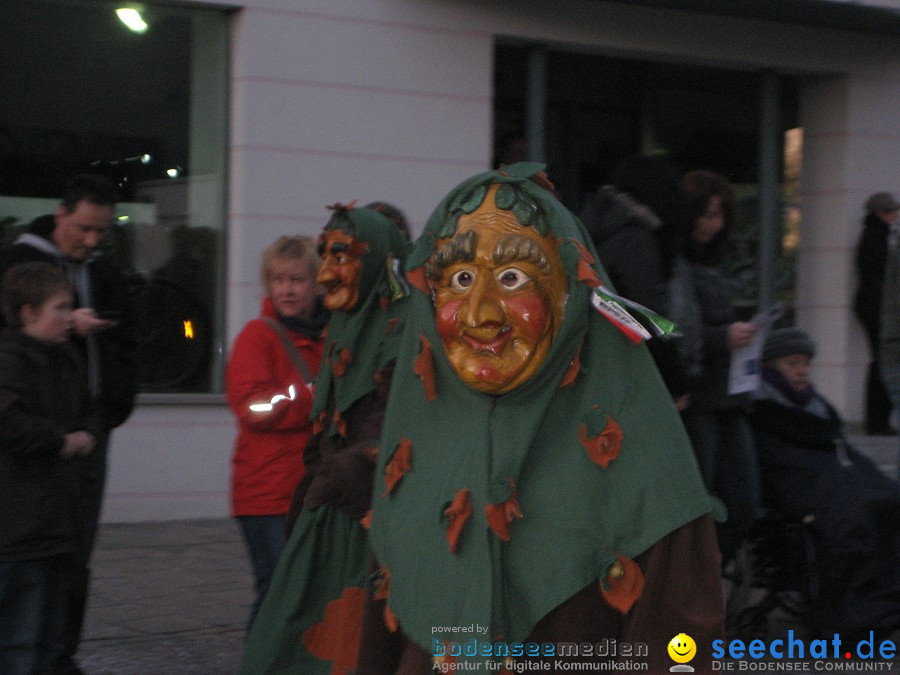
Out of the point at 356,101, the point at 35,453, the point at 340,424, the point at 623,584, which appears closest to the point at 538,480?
the point at 623,584

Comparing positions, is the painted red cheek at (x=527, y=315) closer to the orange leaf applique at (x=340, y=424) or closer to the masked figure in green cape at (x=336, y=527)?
the masked figure in green cape at (x=336, y=527)

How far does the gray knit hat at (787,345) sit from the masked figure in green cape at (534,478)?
321 centimetres

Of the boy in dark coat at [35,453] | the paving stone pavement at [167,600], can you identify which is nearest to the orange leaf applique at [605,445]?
the boy in dark coat at [35,453]

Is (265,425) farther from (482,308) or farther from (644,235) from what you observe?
(482,308)

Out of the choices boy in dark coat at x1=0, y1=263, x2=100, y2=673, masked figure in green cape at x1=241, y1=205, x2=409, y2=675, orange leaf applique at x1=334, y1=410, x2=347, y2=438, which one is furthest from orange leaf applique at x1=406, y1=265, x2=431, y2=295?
boy in dark coat at x1=0, y1=263, x2=100, y2=673

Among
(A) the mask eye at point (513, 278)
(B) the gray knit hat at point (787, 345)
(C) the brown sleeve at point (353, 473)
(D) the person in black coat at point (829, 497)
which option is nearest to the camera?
(A) the mask eye at point (513, 278)

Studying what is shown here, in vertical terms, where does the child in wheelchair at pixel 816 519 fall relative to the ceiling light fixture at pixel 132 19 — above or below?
below

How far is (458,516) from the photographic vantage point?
110 inches

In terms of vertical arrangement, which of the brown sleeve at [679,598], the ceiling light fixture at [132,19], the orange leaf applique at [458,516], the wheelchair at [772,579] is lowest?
the wheelchair at [772,579]

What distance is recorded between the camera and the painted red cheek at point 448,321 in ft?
9.49

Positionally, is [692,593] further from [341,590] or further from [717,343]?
[717,343]

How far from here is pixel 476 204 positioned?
9.80 feet

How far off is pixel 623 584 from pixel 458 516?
359 millimetres

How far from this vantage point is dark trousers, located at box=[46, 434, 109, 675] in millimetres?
4594
